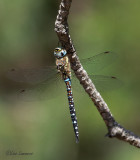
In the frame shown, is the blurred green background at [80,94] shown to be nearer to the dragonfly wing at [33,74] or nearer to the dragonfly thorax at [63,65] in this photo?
the dragonfly wing at [33,74]

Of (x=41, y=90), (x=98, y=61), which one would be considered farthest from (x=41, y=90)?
(x=98, y=61)

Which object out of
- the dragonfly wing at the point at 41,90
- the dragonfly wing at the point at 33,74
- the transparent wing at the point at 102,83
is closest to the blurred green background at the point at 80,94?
the dragonfly wing at the point at 41,90

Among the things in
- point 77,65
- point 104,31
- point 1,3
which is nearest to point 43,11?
point 1,3

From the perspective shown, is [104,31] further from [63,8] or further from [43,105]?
[63,8]

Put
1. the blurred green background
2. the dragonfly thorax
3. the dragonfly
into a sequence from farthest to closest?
the blurred green background
the dragonfly
the dragonfly thorax

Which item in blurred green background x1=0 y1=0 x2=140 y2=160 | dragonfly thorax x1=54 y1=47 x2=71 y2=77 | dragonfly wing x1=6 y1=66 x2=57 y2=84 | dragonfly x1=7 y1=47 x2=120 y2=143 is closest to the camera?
dragonfly thorax x1=54 y1=47 x2=71 y2=77

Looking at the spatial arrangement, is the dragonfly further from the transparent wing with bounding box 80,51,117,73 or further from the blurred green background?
the blurred green background

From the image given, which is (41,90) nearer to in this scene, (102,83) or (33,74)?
(33,74)

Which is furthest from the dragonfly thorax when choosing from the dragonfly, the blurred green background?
the blurred green background
